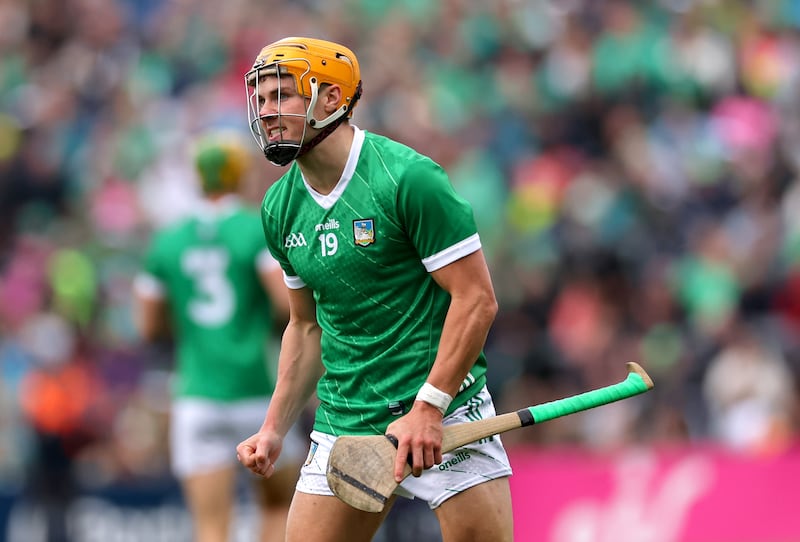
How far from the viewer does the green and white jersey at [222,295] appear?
7570 mm

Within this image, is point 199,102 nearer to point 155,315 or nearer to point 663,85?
point 663,85

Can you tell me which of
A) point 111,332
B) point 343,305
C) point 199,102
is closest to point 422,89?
point 199,102

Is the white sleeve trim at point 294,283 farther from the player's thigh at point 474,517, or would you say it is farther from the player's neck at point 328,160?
the player's thigh at point 474,517

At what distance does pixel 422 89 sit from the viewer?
14.1 meters

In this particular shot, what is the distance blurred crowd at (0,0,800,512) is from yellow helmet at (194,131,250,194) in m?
3.31

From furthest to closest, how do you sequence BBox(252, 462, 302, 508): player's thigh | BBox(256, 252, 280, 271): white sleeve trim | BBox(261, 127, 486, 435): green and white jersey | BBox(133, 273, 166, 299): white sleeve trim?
1. BBox(133, 273, 166, 299): white sleeve trim
2. BBox(252, 462, 302, 508): player's thigh
3. BBox(256, 252, 280, 271): white sleeve trim
4. BBox(261, 127, 486, 435): green and white jersey

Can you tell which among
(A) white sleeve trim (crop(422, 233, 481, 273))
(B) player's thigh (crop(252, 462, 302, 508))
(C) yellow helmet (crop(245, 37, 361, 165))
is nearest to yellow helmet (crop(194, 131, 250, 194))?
(B) player's thigh (crop(252, 462, 302, 508))

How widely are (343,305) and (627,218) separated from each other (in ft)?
26.5

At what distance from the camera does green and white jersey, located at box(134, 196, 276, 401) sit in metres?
7.57

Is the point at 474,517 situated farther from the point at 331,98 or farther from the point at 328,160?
the point at 331,98

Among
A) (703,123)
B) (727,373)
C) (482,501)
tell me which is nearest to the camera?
(482,501)

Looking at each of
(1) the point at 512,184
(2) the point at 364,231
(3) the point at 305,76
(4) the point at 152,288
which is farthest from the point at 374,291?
(1) the point at 512,184

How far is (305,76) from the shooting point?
4617 millimetres

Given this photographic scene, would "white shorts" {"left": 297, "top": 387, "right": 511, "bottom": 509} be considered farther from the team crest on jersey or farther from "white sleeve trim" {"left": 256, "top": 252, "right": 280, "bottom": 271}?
"white sleeve trim" {"left": 256, "top": 252, "right": 280, "bottom": 271}
